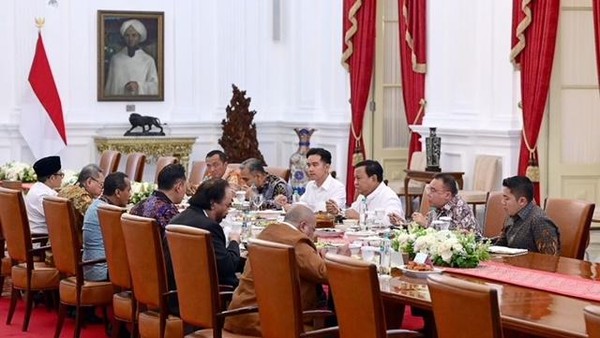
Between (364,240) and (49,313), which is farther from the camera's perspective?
(49,313)

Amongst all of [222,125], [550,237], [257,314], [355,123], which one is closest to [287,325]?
[257,314]

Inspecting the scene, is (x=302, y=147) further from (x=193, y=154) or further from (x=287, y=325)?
(x=287, y=325)

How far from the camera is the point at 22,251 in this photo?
27.0ft

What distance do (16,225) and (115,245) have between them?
4.72ft

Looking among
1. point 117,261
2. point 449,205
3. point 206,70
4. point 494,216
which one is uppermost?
point 206,70

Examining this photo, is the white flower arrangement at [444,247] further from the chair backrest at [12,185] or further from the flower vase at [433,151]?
the flower vase at [433,151]

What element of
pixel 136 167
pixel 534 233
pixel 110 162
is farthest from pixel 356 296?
pixel 110 162

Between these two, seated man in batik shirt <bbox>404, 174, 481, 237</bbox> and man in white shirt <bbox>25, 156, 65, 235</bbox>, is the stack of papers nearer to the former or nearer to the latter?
seated man in batik shirt <bbox>404, 174, 481, 237</bbox>

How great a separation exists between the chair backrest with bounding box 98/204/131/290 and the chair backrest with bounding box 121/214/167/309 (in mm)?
333

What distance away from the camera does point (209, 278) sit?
5836mm

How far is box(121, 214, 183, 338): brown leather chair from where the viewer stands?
6387mm

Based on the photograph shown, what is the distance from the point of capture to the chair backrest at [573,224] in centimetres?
716

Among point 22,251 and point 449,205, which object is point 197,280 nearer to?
point 449,205

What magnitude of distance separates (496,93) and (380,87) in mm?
2833
